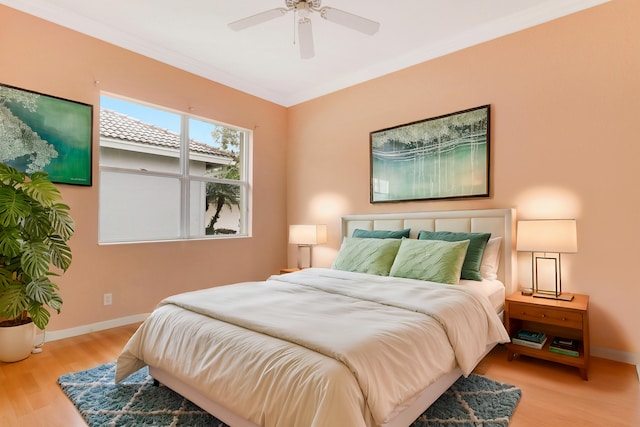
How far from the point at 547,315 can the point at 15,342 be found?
397 centimetres

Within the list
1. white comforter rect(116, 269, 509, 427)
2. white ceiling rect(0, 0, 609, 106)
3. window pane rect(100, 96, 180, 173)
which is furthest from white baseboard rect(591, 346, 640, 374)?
window pane rect(100, 96, 180, 173)

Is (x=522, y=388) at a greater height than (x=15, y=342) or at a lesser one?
lesser

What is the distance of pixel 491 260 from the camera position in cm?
299

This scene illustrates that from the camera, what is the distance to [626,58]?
8.49ft

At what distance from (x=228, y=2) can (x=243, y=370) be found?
112 inches

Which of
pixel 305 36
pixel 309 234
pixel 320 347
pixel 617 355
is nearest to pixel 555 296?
pixel 617 355

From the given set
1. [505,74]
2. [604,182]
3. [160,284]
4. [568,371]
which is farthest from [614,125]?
[160,284]

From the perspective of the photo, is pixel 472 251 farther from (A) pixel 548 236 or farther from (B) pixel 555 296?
(B) pixel 555 296

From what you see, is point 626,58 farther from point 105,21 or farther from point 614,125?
point 105,21

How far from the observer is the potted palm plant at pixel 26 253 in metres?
2.38

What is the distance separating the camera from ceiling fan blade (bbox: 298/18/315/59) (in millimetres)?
2422

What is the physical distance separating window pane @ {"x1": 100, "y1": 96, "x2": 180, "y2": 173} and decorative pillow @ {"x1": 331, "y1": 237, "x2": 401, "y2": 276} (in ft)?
7.30

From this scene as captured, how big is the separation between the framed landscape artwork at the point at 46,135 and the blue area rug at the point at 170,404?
175cm

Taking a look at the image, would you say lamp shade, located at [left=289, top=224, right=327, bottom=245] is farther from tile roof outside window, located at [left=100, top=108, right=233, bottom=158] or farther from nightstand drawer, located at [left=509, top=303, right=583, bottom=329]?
nightstand drawer, located at [left=509, top=303, right=583, bottom=329]
